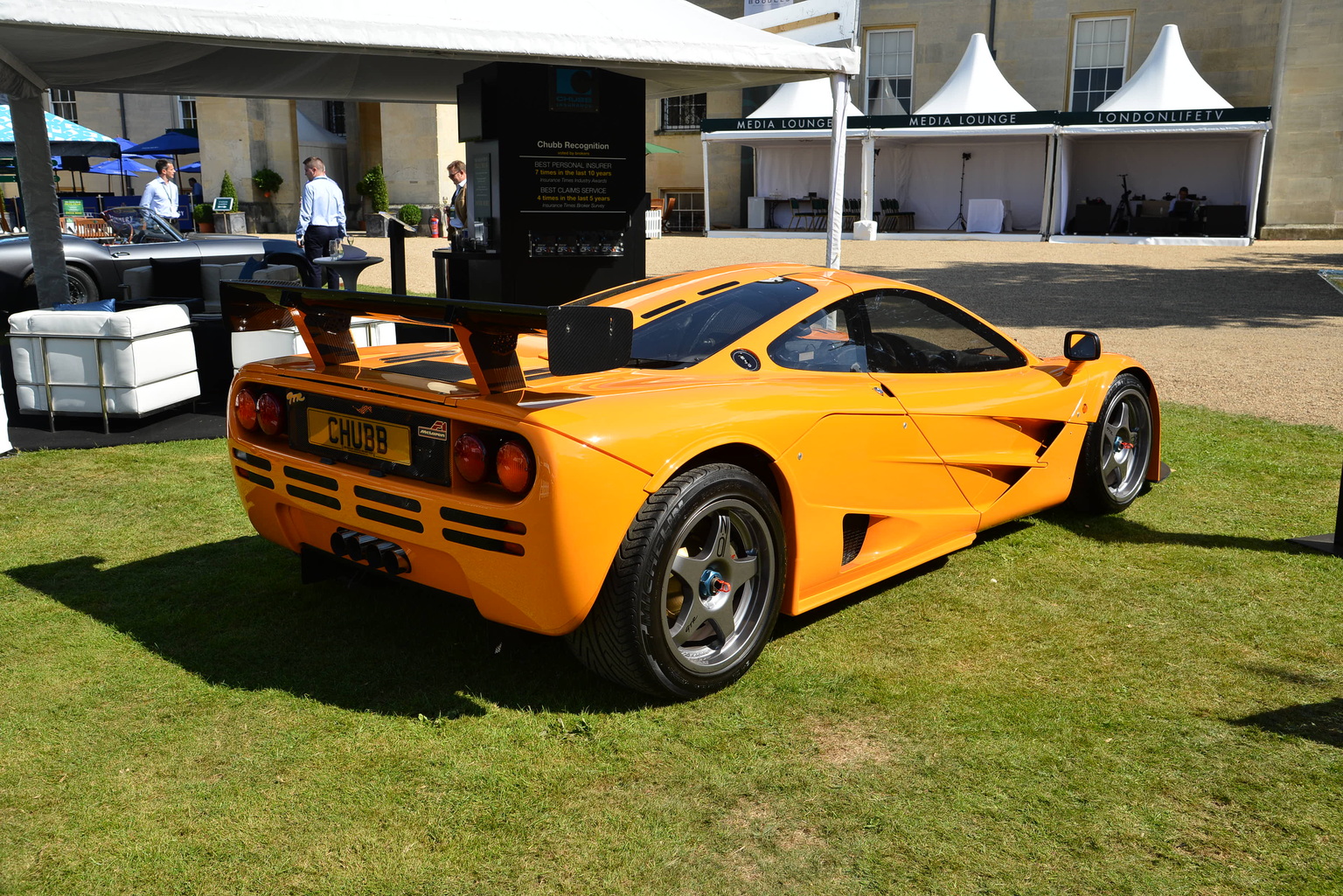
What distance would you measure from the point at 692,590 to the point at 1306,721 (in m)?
1.88

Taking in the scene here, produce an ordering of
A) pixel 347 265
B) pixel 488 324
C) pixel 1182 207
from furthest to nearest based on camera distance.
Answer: pixel 1182 207, pixel 347 265, pixel 488 324

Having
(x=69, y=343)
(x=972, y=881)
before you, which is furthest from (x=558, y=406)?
(x=69, y=343)

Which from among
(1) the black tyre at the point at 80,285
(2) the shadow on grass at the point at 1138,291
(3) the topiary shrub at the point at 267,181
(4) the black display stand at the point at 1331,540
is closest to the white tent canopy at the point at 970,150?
(2) the shadow on grass at the point at 1138,291

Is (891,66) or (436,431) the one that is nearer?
(436,431)

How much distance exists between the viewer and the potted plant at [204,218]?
32.3 m

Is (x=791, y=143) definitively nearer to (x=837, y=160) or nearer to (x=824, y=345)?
(x=837, y=160)

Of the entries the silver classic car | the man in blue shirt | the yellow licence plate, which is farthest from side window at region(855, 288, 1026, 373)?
the man in blue shirt

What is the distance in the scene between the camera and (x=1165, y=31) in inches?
1061

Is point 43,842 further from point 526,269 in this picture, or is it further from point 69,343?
point 526,269

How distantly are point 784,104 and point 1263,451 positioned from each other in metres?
24.8

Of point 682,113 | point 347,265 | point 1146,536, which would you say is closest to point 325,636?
point 1146,536

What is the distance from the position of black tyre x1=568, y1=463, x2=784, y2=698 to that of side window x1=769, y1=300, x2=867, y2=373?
2.14 ft

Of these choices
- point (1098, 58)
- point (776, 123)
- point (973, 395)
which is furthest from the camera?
point (1098, 58)

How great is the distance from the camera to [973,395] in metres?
4.33
